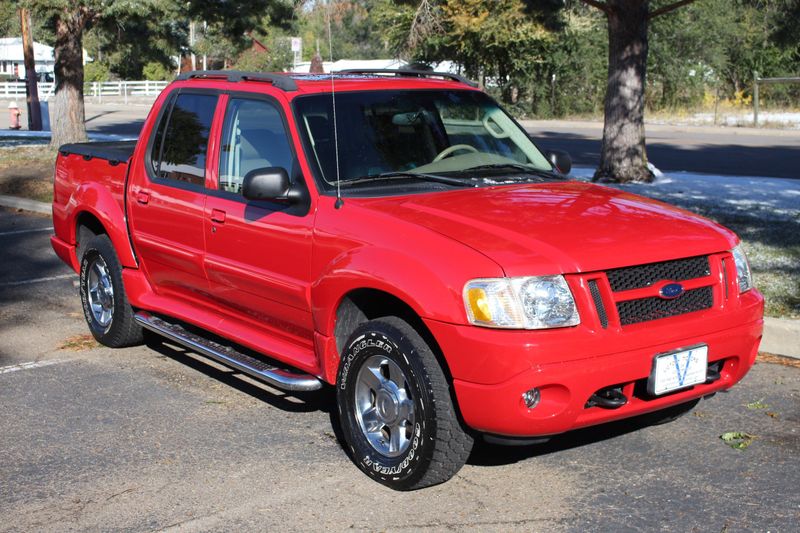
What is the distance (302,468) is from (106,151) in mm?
3437

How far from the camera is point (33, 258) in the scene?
11.3 metres

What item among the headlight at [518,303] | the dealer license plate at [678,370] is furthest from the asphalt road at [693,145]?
the headlight at [518,303]

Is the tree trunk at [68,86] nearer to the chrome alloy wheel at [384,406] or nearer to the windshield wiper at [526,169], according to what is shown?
the windshield wiper at [526,169]

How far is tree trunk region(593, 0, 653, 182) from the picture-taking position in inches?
593

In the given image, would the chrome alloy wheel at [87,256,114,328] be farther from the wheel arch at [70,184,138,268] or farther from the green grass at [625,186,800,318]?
the green grass at [625,186,800,318]

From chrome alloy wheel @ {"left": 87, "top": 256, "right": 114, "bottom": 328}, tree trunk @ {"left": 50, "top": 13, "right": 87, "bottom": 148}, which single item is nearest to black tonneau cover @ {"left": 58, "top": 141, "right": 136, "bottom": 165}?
chrome alloy wheel @ {"left": 87, "top": 256, "right": 114, "bottom": 328}

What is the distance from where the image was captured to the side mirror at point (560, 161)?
21.4ft

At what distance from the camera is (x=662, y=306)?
15.9 ft

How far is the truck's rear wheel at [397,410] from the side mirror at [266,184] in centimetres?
87

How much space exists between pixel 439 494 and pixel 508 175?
77.2 inches

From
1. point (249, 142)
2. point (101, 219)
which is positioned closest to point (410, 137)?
point (249, 142)

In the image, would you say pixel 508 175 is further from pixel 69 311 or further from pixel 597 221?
pixel 69 311

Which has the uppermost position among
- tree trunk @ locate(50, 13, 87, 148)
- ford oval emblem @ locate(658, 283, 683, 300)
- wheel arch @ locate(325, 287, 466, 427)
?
tree trunk @ locate(50, 13, 87, 148)

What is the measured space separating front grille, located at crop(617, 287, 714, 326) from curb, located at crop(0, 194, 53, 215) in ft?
37.4
